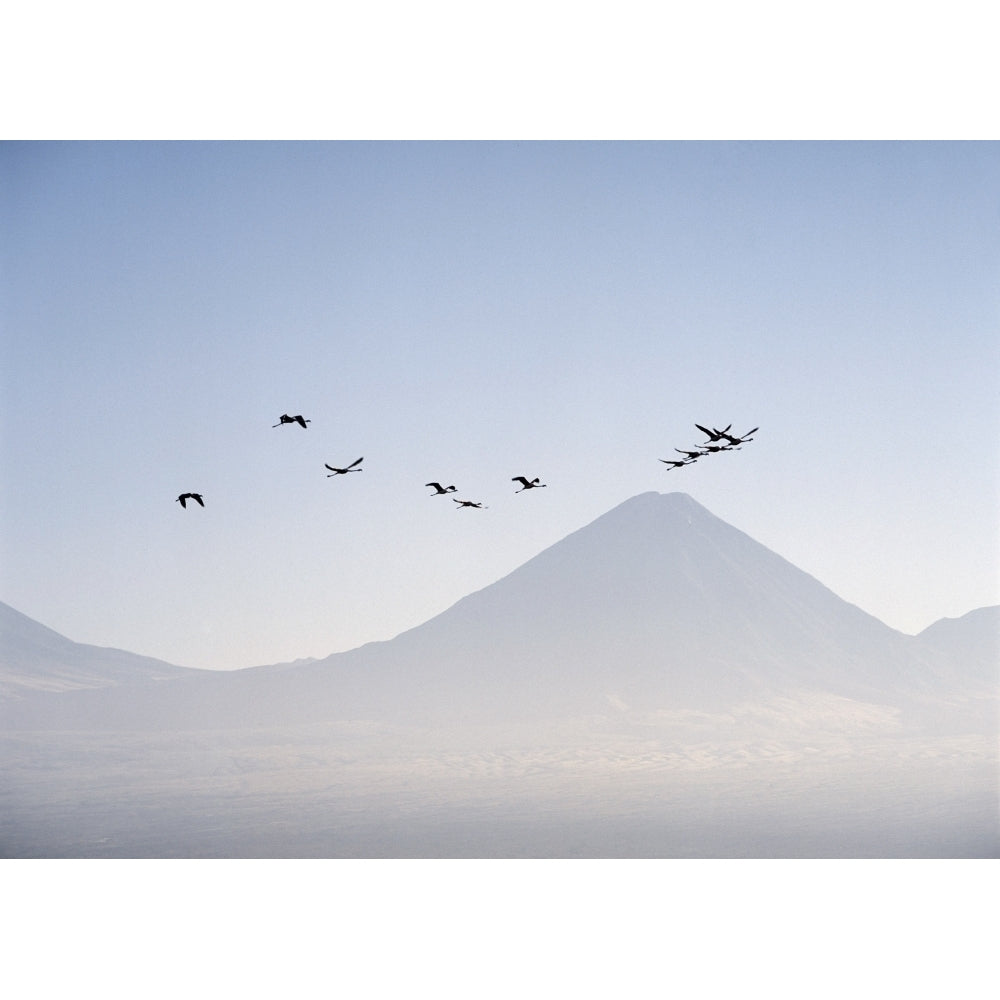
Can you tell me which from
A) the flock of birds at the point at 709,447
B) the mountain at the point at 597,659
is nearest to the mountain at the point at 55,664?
the mountain at the point at 597,659

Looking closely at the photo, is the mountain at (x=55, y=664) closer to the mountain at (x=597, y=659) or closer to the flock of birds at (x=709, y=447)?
the mountain at (x=597, y=659)

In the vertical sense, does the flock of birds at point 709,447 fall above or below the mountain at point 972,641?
above

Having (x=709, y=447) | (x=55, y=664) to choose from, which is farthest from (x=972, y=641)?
(x=55, y=664)

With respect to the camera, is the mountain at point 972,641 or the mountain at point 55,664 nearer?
the mountain at point 55,664

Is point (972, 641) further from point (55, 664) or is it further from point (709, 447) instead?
point (55, 664)

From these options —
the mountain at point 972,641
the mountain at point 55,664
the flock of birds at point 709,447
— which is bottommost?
the mountain at point 55,664
